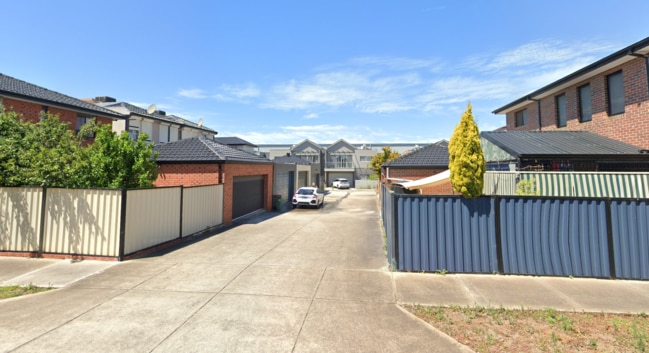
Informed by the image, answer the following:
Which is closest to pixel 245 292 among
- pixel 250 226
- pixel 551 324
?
pixel 551 324

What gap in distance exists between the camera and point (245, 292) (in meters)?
6.26

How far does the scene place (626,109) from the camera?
11.5m

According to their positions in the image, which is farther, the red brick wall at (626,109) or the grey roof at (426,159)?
the grey roof at (426,159)

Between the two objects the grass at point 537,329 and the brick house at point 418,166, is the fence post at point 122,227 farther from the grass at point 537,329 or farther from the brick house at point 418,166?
the brick house at point 418,166

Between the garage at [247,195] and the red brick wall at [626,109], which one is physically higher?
the red brick wall at [626,109]

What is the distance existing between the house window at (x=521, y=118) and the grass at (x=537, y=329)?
1783cm

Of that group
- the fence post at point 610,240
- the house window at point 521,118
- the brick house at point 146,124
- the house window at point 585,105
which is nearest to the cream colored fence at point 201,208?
the fence post at point 610,240

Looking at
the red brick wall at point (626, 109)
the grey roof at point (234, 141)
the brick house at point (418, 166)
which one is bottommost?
the brick house at point (418, 166)

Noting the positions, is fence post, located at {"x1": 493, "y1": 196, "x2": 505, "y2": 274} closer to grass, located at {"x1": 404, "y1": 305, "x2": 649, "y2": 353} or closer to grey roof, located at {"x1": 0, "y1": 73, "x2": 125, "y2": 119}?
grass, located at {"x1": 404, "y1": 305, "x2": 649, "y2": 353}

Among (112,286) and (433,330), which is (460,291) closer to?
(433,330)

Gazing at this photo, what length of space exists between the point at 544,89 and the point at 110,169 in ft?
67.8

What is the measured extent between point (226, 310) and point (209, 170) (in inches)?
415

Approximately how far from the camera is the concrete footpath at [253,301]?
437cm

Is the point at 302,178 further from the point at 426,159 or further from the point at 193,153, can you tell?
the point at 193,153
